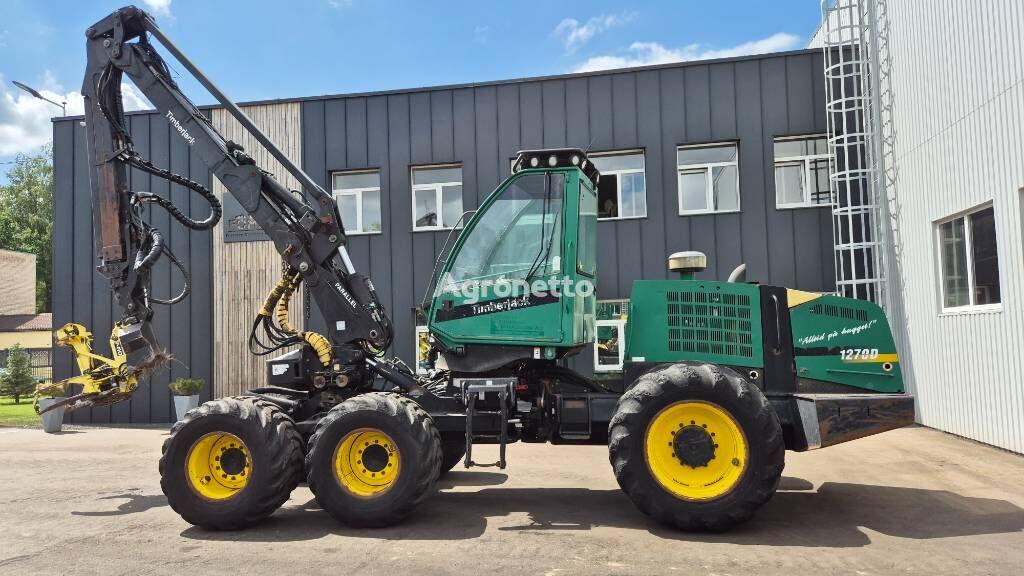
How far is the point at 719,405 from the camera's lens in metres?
5.72

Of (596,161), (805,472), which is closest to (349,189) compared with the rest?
(596,161)

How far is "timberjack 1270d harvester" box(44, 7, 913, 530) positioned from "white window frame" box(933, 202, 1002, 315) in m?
4.29

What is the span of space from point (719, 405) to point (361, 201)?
10.9 metres

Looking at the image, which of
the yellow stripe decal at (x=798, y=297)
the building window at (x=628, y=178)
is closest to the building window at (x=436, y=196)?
the building window at (x=628, y=178)

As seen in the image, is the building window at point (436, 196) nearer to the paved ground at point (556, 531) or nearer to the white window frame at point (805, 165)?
the white window frame at point (805, 165)

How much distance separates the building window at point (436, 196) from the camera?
48.2ft

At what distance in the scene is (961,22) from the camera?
32.1 feet

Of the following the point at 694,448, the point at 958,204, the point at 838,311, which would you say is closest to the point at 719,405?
the point at 694,448

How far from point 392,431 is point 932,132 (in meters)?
9.35

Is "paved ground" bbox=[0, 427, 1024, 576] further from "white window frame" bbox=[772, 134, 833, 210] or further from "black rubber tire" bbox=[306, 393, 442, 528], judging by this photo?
"white window frame" bbox=[772, 134, 833, 210]

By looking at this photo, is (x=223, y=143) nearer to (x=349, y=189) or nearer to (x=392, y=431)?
(x=392, y=431)

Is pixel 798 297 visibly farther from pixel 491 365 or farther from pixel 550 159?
pixel 491 365

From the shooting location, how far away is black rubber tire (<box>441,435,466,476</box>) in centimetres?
667

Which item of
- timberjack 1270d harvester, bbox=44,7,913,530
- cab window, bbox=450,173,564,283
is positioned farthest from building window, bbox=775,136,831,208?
cab window, bbox=450,173,564,283
